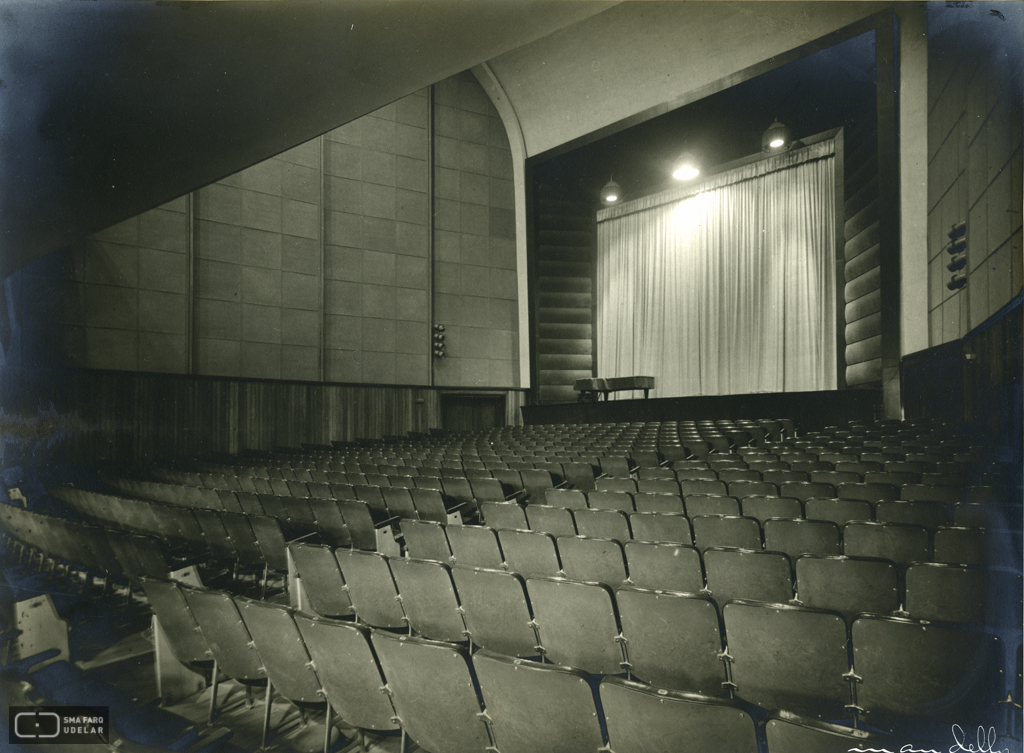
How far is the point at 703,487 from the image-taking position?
4164 millimetres

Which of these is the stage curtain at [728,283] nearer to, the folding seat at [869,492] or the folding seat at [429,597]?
the folding seat at [869,492]

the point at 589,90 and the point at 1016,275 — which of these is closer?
the point at 1016,275

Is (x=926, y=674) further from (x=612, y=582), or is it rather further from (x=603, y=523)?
(x=603, y=523)

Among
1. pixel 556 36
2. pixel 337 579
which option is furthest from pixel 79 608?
pixel 556 36

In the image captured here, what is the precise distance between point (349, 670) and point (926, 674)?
1796 millimetres

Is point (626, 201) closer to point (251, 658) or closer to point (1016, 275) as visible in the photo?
point (1016, 275)

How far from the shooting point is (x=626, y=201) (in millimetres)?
15844

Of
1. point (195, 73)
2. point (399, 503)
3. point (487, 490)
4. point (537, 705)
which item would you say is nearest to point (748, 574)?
point (537, 705)

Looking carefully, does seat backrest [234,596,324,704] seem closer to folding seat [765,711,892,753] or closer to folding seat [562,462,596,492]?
folding seat [765,711,892,753]

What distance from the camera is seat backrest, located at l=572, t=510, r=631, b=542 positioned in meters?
3.31

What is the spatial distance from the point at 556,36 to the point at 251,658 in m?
12.8


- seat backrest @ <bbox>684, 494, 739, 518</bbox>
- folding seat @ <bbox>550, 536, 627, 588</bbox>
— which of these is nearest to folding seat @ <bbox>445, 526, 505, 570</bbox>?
folding seat @ <bbox>550, 536, 627, 588</bbox>

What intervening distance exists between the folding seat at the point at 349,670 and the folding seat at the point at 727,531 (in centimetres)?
178

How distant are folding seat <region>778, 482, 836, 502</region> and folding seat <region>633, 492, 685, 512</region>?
2.57ft
